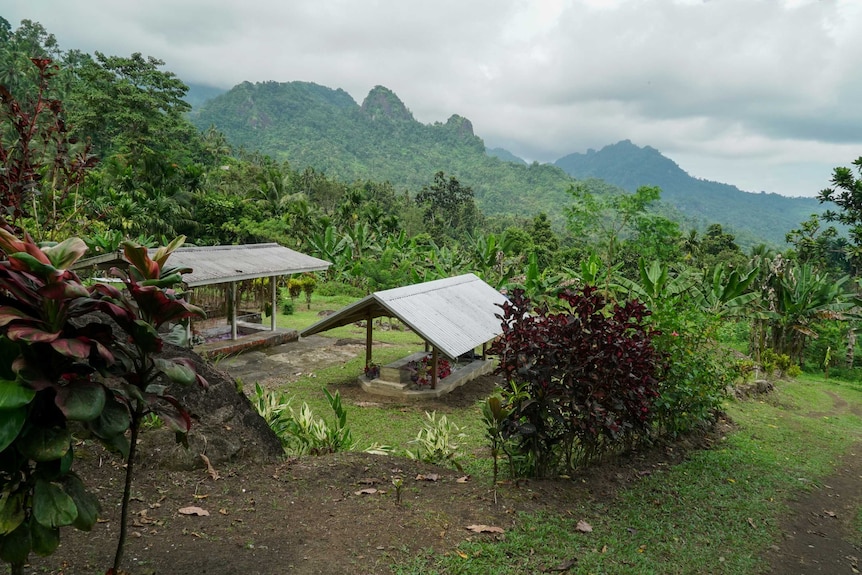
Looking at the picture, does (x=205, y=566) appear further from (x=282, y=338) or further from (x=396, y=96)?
(x=396, y=96)

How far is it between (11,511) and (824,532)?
6124mm

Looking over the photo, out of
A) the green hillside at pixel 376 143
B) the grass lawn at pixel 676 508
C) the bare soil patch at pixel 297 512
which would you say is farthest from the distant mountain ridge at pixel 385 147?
the bare soil patch at pixel 297 512

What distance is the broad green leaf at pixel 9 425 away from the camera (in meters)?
1.85

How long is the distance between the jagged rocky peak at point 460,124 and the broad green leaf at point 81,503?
150 m

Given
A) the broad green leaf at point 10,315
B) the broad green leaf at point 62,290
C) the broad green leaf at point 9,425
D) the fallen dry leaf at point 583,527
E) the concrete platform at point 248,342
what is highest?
the broad green leaf at point 62,290

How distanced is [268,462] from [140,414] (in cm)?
254

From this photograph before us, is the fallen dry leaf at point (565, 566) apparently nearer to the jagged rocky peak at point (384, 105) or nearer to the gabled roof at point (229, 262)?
the gabled roof at point (229, 262)

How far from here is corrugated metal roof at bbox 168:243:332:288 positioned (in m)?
12.2

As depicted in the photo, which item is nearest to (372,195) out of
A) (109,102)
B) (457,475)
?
(109,102)

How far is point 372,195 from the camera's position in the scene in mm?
52906

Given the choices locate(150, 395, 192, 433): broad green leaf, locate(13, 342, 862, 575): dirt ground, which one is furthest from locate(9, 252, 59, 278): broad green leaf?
locate(13, 342, 862, 575): dirt ground

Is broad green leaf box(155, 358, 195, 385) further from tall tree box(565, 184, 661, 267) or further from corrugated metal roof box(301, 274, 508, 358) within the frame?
tall tree box(565, 184, 661, 267)

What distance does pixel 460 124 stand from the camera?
14700cm

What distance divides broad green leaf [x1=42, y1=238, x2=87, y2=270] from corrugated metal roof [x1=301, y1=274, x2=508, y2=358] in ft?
23.6
